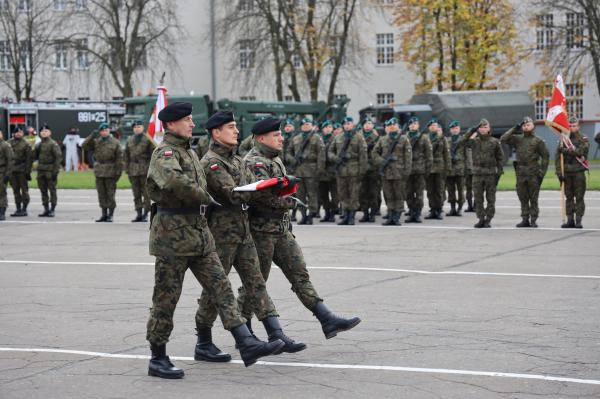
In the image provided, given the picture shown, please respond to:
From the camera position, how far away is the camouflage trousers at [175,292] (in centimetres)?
789

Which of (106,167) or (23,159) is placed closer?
(106,167)

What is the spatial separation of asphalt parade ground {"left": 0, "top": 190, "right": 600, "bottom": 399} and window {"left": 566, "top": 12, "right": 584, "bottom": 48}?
34384mm

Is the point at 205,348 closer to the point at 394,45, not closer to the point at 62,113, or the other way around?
the point at 62,113

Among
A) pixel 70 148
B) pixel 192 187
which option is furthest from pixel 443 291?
pixel 70 148

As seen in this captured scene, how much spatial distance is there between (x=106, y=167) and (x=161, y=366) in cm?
1493

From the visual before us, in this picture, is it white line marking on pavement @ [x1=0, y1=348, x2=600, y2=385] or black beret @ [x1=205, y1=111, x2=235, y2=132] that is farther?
black beret @ [x1=205, y1=111, x2=235, y2=132]

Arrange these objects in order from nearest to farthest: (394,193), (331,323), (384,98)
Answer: (331,323) → (394,193) → (384,98)

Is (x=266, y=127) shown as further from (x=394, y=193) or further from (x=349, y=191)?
(x=349, y=191)

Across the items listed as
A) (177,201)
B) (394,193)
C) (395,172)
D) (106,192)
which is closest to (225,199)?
(177,201)

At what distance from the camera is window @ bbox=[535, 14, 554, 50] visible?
167ft

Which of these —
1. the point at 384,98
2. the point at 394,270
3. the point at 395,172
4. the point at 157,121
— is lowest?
the point at 394,270

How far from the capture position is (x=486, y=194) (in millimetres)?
19438

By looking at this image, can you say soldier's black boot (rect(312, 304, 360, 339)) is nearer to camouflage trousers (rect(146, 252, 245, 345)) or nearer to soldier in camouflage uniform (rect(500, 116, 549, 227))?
camouflage trousers (rect(146, 252, 245, 345))

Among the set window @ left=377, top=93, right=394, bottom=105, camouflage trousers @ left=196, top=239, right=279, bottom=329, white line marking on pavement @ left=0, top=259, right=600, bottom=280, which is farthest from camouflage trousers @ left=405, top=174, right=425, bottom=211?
window @ left=377, top=93, right=394, bottom=105
